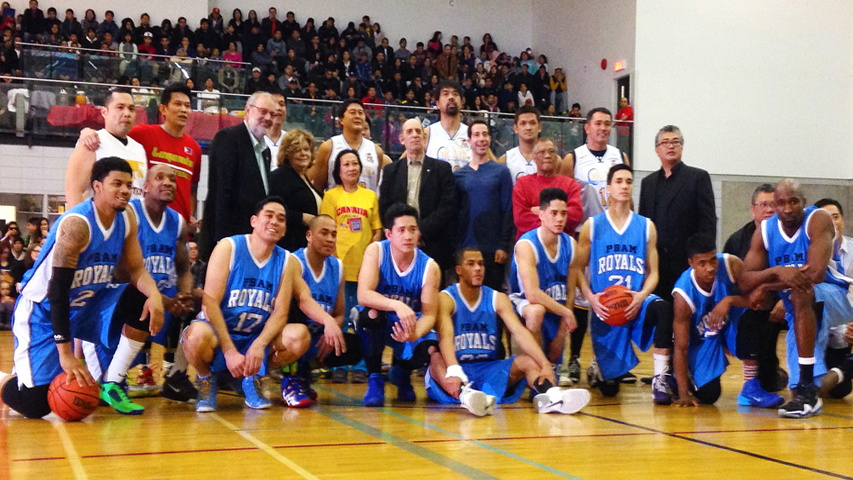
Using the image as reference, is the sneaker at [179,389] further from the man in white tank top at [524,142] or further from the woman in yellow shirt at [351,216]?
the man in white tank top at [524,142]

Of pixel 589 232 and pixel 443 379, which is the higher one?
pixel 589 232

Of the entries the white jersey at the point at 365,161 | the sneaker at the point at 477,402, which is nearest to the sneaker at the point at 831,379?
the sneaker at the point at 477,402

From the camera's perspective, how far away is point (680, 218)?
21.2ft

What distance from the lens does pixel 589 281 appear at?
638cm

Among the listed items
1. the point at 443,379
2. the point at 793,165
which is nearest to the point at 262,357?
the point at 443,379

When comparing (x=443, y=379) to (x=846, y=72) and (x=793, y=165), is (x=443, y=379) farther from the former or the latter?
(x=846, y=72)

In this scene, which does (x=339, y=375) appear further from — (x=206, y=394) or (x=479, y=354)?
(x=206, y=394)

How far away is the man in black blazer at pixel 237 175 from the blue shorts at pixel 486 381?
5.82 feet

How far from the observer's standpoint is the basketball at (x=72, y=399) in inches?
175

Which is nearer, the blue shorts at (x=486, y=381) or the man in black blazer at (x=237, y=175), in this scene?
the blue shorts at (x=486, y=381)

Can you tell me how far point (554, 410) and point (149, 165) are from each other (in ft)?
10.7

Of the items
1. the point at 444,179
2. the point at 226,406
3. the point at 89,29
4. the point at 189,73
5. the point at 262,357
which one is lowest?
the point at 226,406

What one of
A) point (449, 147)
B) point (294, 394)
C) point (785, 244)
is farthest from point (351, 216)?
point (785, 244)

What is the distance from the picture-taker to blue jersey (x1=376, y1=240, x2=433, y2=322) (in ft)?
18.7
